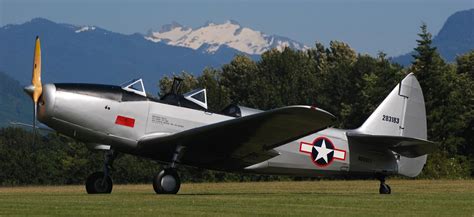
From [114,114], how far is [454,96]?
3837 centimetres

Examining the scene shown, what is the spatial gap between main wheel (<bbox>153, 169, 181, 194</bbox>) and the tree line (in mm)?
25020

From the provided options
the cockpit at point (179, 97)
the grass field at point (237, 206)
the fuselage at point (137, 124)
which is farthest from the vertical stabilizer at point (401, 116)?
the grass field at point (237, 206)

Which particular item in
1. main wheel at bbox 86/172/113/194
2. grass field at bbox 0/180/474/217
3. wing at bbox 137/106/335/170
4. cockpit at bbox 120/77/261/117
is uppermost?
cockpit at bbox 120/77/261/117

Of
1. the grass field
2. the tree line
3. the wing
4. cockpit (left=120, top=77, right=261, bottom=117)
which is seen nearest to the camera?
the grass field

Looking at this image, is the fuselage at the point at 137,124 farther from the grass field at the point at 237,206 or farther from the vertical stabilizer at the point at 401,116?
the grass field at the point at 237,206

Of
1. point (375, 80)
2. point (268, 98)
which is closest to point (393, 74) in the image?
point (375, 80)

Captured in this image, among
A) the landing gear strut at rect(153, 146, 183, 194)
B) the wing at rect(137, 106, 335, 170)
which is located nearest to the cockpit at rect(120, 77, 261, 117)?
the wing at rect(137, 106, 335, 170)

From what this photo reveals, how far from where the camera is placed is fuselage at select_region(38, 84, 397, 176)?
20.1m

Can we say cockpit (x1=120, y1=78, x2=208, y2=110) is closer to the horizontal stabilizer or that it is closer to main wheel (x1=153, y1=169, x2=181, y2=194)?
main wheel (x1=153, y1=169, x2=181, y2=194)

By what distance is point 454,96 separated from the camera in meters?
56.1

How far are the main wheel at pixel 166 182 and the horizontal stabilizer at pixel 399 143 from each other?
4.12 metres

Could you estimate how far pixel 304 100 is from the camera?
82.7 m

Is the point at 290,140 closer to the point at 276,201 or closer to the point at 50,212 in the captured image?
the point at 276,201

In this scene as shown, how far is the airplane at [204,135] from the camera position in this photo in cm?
1997
